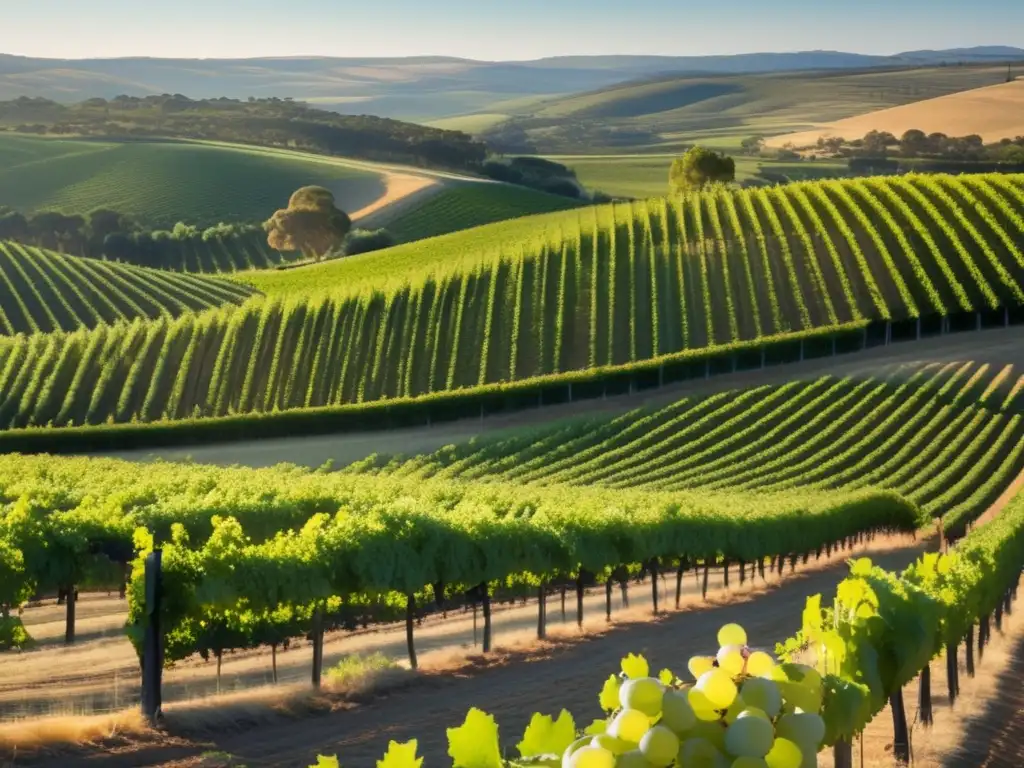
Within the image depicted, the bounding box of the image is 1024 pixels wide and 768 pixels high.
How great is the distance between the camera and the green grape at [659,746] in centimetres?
468

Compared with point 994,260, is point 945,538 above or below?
below

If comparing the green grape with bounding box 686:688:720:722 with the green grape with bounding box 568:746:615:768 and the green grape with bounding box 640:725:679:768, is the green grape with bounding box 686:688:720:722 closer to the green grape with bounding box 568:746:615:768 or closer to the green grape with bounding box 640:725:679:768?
the green grape with bounding box 640:725:679:768

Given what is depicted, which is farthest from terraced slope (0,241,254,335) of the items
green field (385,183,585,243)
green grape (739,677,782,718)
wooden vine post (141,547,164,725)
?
green grape (739,677,782,718)

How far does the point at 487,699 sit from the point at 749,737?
51.4 feet

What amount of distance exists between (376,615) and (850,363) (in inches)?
1521

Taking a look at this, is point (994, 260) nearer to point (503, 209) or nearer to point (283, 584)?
point (283, 584)

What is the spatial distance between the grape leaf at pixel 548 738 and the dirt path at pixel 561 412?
5077cm

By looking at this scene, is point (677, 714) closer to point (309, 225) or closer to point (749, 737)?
point (749, 737)

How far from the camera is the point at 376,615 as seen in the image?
2941 cm

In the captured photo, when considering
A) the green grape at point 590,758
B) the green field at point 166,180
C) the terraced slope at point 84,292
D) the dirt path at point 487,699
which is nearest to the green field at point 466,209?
the green field at point 166,180

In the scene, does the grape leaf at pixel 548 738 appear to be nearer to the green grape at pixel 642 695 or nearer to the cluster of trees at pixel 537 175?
the green grape at pixel 642 695

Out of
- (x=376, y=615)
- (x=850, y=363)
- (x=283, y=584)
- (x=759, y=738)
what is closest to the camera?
(x=759, y=738)

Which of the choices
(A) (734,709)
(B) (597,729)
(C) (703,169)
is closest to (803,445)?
(A) (734,709)

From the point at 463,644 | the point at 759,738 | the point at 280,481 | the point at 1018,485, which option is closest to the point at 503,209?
the point at 1018,485
